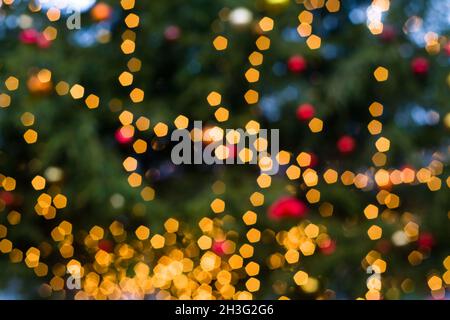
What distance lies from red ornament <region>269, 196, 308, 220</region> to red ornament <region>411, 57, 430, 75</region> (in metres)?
0.46

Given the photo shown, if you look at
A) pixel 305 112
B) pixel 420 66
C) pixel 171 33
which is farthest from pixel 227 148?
pixel 420 66

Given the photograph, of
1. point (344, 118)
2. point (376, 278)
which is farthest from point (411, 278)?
point (344, 118)

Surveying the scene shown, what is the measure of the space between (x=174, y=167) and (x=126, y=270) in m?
0.30

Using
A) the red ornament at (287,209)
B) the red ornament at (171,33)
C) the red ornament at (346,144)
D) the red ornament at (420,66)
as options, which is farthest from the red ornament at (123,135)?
the red ornament at (420,66)

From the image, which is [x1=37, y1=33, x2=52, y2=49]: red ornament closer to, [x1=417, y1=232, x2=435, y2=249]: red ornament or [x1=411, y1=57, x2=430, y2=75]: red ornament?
[x1=411, y1=57, x2=430, y2=75]: red ornament

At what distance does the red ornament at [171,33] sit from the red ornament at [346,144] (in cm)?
51

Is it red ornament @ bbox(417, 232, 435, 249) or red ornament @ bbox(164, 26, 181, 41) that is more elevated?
red ornament @ bbox(164, 26, 181, 41)

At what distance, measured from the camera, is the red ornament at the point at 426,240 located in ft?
6.30

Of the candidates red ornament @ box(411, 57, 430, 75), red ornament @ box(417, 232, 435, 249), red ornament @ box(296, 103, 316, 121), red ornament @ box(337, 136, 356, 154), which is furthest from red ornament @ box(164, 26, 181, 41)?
red ornament @ box(417, 232, 435, 249)

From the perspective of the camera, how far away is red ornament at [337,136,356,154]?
1965 millimetres

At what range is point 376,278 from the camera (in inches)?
78.2
